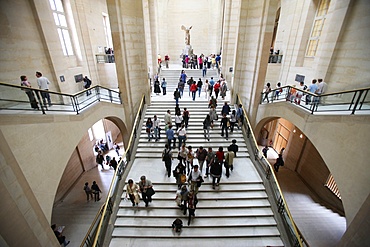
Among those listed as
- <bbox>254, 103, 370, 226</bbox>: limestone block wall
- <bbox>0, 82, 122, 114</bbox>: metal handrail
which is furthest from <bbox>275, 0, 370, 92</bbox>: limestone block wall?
<bbox>0, 82, 122, 114</bbox>: metal handrail

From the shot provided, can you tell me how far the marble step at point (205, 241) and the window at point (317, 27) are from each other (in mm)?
10897

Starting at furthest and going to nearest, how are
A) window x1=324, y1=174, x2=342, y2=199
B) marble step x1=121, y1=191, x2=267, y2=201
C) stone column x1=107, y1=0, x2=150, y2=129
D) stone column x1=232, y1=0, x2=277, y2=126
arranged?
stone column x1=107, y1=0, x2=150, y2=129 < stone column x1=232, y1=0, x2=277, y2=126 < window x1=324, y1=174, x2=342, y2=199 < marble step x1=121, y1=191, x2=267, y2=201

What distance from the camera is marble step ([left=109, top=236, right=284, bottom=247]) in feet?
20.2

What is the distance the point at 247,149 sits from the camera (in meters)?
9.82

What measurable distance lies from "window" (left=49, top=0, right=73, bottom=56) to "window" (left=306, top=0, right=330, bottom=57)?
1511cm

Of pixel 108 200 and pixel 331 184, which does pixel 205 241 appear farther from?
pixel 331 184

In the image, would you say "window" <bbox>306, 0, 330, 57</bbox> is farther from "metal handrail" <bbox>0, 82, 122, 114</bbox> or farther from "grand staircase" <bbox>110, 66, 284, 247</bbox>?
"metal handrail" <bbox>0, 82, 122, 114</bbox>

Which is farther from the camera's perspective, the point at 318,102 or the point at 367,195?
the point at 318,102

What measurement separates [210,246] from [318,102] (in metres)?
6.16

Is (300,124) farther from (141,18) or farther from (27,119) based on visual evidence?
(141,18)

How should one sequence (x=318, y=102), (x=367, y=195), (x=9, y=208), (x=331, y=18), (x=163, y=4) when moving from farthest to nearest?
(x=163, y=4) → (x=331, y=18) → (x=318, y=102) → (x=367, y=195) → (x=9, y=208)

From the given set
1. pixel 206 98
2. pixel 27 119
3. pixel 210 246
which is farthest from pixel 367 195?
pixel 206 98

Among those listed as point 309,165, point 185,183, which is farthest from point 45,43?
point 309,165

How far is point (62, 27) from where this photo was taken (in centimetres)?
1193
